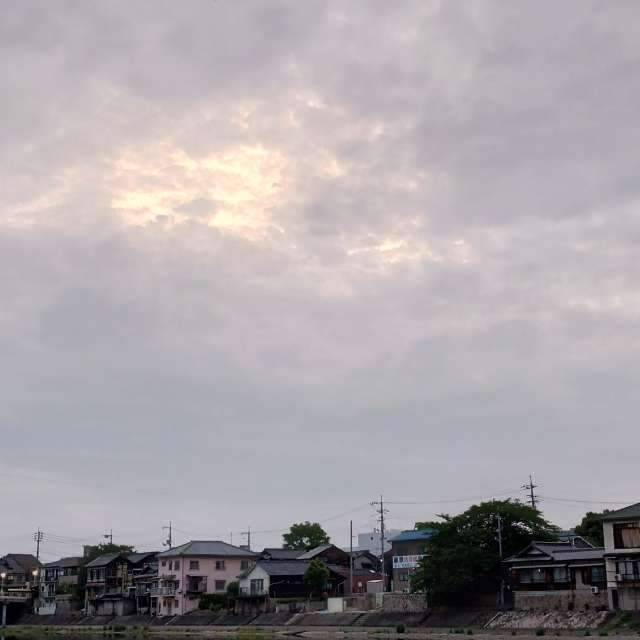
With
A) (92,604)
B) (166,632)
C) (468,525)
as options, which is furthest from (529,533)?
(92,604)

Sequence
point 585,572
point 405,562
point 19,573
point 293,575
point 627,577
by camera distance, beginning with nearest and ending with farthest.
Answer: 1. point 627,577
2. point 585,572
3. point 405,562
4. point 293,575
5. point 19,573

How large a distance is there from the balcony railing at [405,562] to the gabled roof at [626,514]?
3489 centimetres

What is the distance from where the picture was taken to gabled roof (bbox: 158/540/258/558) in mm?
113312

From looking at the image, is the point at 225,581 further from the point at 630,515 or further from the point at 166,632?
the point at 630,515

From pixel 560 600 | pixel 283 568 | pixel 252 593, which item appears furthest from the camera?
pixel 283 568

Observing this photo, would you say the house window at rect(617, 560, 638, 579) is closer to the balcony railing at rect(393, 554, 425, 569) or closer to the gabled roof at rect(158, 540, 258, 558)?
the balcony railing at rect(393, 554, 425, 569)

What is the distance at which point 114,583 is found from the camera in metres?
121

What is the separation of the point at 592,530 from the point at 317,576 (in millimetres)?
33111

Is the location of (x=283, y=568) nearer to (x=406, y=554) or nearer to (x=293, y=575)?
(x=293, y=575)

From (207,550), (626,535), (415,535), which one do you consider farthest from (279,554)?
(626,535)

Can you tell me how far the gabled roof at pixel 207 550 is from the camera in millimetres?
113312

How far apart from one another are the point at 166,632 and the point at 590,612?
5087 centimetres

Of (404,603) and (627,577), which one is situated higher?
(627,577)

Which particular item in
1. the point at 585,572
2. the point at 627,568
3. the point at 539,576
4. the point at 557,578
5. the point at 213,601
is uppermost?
the point at 627,568
